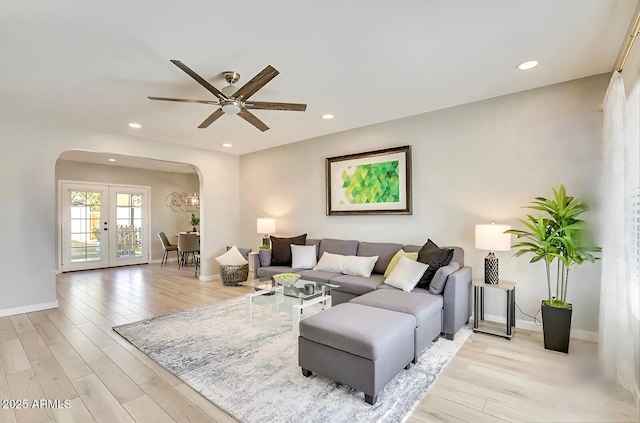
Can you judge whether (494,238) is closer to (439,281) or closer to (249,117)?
(439,281)

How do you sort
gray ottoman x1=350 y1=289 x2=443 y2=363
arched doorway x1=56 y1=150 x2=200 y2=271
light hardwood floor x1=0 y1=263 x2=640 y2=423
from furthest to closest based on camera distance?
arched doorway x1=56 y1=150 x2=200 y2=271 → gray ottoman x1=350 y1=289 x2=443 y2=363 → light hardwood floor x1=0 y1=263 x2=640 y2=423

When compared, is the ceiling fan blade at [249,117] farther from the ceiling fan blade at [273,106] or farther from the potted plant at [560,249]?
the potted plant at [560,249]

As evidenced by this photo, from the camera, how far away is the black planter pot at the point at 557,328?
8.61 ft

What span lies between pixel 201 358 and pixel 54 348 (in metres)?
1.44

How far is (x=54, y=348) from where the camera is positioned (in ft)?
9.20

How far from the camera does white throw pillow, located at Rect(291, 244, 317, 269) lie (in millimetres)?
4488

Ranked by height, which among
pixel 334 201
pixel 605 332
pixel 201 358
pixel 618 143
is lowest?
pixel 201 358

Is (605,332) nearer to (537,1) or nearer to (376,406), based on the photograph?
(376,406)

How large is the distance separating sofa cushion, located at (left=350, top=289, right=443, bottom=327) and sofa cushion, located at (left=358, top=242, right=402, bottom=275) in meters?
0.94

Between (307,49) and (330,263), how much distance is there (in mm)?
2666

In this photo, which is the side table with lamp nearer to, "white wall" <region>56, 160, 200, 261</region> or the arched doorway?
the arched doorway

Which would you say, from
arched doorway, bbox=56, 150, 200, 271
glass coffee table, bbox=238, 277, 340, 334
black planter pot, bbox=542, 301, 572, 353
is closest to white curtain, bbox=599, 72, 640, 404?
black planter pot, bbox=542, 301, 572, 353

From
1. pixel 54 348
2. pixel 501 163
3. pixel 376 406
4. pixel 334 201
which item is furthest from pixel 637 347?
pixel 54 348

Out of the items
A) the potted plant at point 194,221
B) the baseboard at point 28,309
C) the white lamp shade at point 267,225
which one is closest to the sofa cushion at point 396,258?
the white lamp shade at point 267,225
